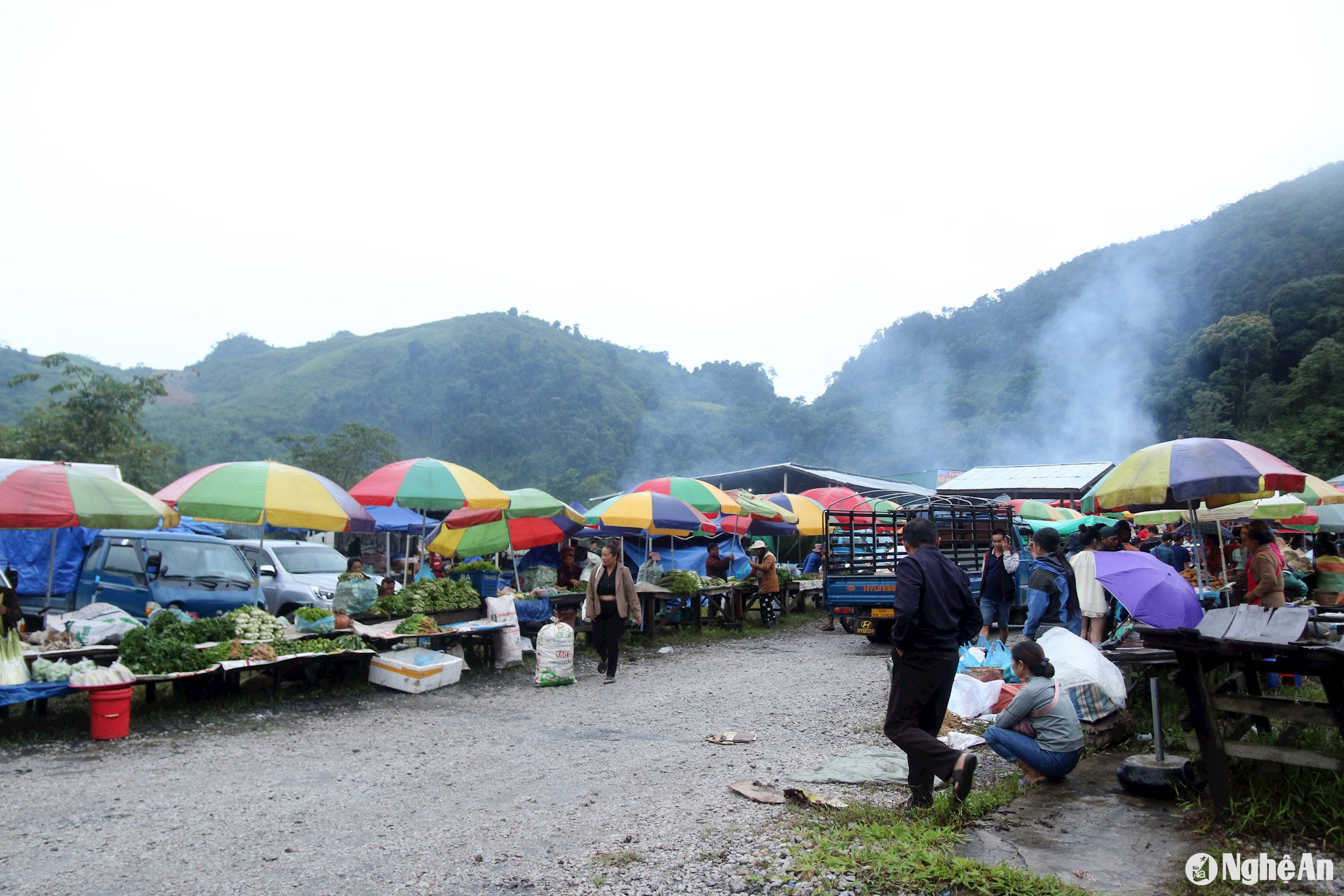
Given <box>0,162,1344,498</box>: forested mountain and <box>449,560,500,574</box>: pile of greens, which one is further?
<box>0,162,1344,498</box>: forested mountain

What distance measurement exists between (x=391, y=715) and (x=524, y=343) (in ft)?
255

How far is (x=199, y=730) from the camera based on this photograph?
24.3 feet

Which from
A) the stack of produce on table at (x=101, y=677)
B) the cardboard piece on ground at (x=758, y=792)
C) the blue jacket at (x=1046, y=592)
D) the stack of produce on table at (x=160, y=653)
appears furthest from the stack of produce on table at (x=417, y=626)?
the blue jacket at (x=1046, y=592)

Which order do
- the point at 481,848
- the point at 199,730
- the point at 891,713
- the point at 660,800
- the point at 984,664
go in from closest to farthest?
the point at 481,848 → the point at 891,713 → the point at 660,800 → the point at 199,730 → the point at 984,664

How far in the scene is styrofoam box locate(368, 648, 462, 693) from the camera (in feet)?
29.9

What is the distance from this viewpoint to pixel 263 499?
9.09 m

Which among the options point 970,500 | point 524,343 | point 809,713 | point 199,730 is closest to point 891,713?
point 809,713

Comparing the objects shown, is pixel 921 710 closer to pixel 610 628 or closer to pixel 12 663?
pixel 610 628

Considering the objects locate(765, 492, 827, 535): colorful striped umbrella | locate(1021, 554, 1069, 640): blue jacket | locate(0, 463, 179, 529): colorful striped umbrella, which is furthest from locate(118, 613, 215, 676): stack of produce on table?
locate(765, 492, 827, 535): colorful striped umbrella

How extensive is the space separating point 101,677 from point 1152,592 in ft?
28.0

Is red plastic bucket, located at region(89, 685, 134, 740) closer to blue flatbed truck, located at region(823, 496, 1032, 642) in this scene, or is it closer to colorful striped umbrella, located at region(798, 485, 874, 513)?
blue flatbed truck, located at region(823, 496, 1032, 642)

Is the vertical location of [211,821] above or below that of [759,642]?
above

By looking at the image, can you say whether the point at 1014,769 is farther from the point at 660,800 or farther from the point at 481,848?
the point at 481,848

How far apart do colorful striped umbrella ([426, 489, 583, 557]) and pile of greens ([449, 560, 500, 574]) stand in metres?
0.21
